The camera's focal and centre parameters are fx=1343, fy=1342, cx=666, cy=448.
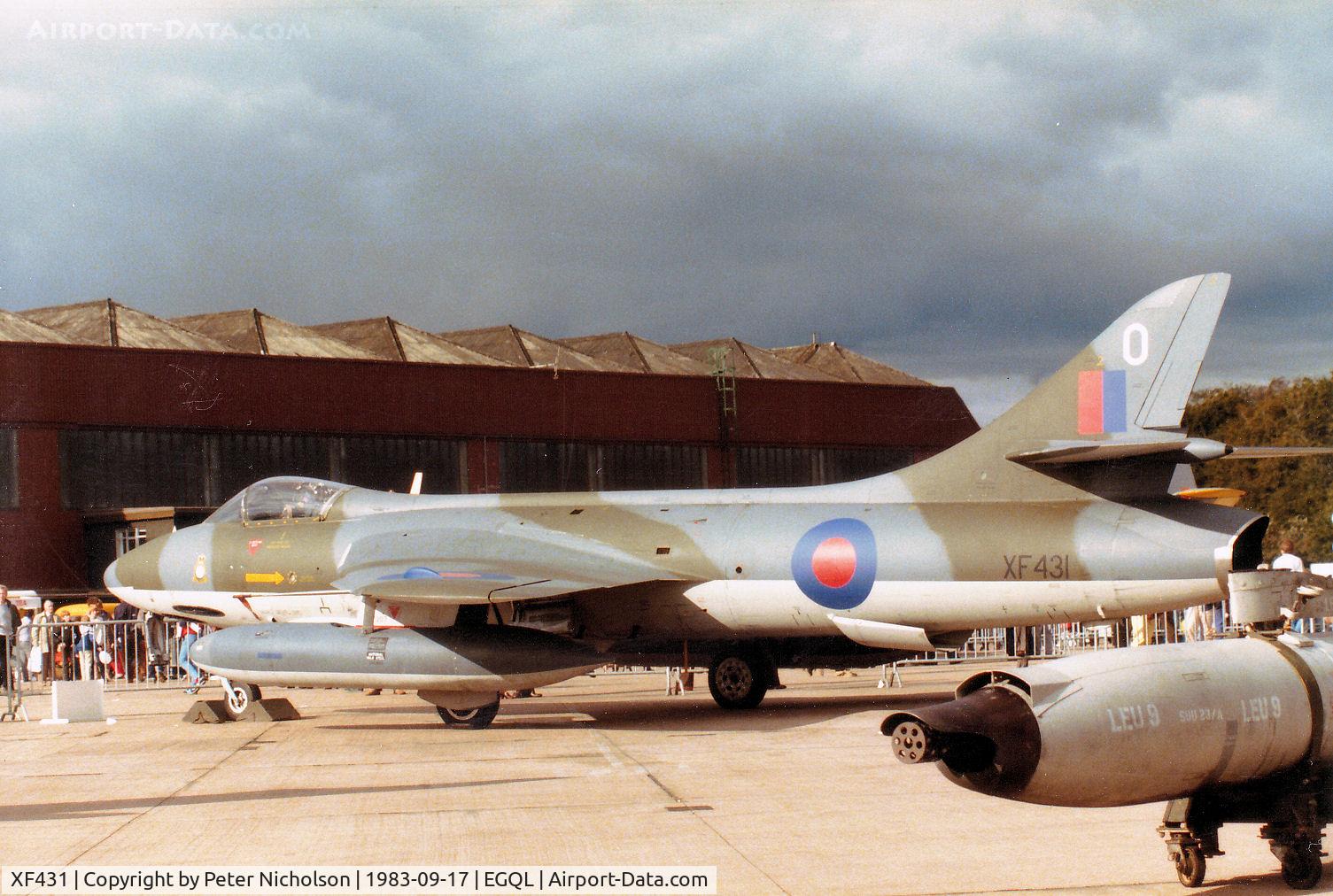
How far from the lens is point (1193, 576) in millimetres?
12945

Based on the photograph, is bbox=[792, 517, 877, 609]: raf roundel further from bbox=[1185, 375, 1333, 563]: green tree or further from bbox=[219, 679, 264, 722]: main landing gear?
bbox=[1185, 375, 1333, 563]: green tree

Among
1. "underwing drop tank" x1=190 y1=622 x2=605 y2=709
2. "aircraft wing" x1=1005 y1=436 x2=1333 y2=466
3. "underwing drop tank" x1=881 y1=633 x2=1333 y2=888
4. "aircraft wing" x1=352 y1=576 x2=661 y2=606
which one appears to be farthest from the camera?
"underwing drop tank" x1=190 y1=622 x2=605 y2=709

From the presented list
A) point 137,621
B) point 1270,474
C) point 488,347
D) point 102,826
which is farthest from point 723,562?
point 1270,474

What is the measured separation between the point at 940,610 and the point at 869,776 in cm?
378

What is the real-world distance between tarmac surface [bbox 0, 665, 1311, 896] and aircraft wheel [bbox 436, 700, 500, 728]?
0.66ft

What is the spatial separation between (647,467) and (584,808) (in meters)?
30.7

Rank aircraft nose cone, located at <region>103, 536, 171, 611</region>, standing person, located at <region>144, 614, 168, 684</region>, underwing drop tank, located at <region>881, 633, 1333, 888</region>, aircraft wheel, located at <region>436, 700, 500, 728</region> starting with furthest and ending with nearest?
1. standing person, located at <region>144, 614, 168, 684</region>
2. aircraft nose cone, located at <region>103, 536, 171, 611</region>
3. aircraft wheel, located at <region>436, 700, 500, 728</region>
4. underwing drop tank, located at <region>881, 633, 1333, 888</region>

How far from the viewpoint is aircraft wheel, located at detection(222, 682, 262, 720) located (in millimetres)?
16297

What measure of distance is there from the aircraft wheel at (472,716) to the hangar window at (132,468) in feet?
67.9

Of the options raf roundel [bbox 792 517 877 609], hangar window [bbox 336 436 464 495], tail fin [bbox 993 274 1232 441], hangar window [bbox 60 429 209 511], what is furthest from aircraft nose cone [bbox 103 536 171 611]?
hangar window [bbox 336 436 464 495]

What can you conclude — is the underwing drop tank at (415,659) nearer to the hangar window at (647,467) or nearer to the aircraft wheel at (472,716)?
the aircraft wheel at (472,716)

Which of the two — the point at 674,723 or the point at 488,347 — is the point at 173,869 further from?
the point at 488,347

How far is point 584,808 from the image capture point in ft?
29.8

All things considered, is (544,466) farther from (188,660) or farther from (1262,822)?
(1262,822)
